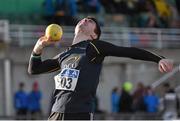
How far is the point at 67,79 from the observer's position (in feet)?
19.8

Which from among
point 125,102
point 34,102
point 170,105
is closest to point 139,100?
point 125,102

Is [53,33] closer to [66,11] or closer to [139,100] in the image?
[139,100]

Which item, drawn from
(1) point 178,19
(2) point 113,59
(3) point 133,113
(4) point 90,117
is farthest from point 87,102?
(1) point 178,19

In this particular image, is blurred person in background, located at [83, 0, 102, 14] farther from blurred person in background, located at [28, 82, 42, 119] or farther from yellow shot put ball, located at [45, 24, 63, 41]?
yellow shot put ball, located at [45, 24, 63, 41]

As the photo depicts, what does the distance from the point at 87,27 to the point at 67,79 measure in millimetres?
509

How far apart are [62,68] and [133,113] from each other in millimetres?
12554

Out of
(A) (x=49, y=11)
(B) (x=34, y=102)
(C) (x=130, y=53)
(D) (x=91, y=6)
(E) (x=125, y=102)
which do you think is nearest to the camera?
(C) (x=130, y=53)

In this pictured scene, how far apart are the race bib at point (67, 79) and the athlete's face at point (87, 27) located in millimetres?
363

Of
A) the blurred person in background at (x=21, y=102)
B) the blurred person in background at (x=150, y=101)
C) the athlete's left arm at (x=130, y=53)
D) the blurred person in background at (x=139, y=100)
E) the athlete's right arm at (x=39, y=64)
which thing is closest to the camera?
the athlete's left arm at (x=130, y=53)

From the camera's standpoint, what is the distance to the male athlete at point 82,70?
6.04m

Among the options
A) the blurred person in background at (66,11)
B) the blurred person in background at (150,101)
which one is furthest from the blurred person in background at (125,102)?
the blurred person in background at (66,11)

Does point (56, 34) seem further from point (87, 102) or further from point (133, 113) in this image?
point (133, 113)

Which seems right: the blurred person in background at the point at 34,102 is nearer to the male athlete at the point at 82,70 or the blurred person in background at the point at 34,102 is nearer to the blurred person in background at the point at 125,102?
the blurred person in background at the point at 125,102

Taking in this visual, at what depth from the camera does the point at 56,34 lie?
245 inches
